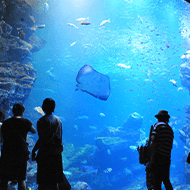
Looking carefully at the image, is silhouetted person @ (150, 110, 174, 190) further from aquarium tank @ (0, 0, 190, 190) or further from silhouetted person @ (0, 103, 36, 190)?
aquarium tank @ (0, 0, 190, 190)

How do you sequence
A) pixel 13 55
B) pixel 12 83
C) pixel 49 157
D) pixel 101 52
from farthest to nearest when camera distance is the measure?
pixel 101 52 < pixel 13 55 < pixel 12 83 < pixel 49 157

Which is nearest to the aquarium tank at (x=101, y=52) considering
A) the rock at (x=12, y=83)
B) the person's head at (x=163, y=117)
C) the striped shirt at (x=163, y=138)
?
the rock at (x=12, y=83)

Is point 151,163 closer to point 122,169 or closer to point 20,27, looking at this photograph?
point 20,27

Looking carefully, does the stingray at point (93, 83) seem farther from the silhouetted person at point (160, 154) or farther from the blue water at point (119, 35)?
the blue water at point (119, 35)

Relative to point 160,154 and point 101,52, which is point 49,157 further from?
point 101,52

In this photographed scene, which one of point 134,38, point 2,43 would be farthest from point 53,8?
point 2,43

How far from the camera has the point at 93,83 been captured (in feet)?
19.6

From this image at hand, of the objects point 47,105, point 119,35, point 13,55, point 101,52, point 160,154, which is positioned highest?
point 101,52

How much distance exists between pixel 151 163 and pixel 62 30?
21.8m

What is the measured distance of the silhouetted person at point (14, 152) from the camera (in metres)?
1.91

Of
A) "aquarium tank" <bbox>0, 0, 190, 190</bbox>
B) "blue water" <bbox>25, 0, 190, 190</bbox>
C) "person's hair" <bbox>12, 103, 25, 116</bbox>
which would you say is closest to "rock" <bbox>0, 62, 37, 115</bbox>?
"aquarium tank" <bbox>0, 0, 190, 190</bbox>

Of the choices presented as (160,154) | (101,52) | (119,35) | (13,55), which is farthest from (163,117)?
(101,52)

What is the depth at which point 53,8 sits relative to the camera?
15852 millimetres

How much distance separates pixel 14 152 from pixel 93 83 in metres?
4.35
